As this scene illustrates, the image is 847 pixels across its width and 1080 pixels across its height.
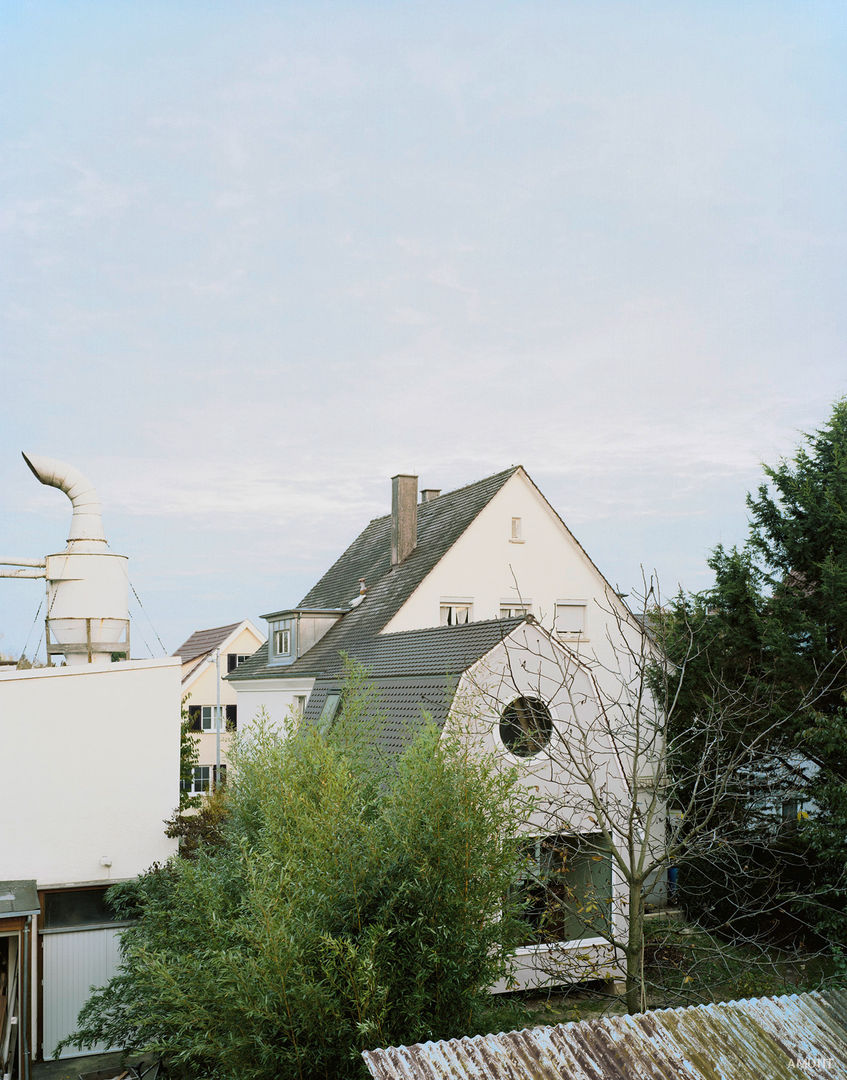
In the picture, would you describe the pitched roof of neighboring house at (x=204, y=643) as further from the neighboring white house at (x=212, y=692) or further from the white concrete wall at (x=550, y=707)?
the white concrete wall at (x=550, y=707)

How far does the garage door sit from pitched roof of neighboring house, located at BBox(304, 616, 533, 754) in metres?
5.52

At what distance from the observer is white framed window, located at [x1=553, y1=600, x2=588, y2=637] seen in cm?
2375

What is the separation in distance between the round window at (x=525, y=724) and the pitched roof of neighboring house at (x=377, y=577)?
6104 millimetres

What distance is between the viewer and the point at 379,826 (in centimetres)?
830

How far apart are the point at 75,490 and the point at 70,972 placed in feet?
25.8

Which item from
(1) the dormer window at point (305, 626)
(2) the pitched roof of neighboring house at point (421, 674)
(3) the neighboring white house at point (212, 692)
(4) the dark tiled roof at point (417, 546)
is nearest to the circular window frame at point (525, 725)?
(2) the pitched roof of neighboring house at point (421, 674)

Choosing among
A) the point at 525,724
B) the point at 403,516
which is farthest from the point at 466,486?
the point at 525,724

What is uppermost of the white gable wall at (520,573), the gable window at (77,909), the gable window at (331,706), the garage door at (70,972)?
the white gable wall at (520,573)

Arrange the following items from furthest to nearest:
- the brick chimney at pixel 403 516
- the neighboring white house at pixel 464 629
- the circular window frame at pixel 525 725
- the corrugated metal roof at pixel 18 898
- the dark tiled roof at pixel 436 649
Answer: the brick chimney at pixel 403 516, the dark tiled roof at pixel 436 649, the neighboring white house at pixel 464 629, the circular window frame at pixel 525 725, the corrugated metal roof at pixel 18 898

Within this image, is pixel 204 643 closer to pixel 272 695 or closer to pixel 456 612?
pixel 272 695

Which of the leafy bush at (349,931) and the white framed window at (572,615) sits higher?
the white framed window at (572,615)

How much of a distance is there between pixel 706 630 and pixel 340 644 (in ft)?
30.7

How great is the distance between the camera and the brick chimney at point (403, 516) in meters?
25.5

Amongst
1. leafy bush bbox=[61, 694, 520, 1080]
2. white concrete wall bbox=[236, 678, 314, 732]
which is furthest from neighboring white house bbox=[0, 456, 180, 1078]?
white concrete wall bbox=[236, 678, 314, 732]
